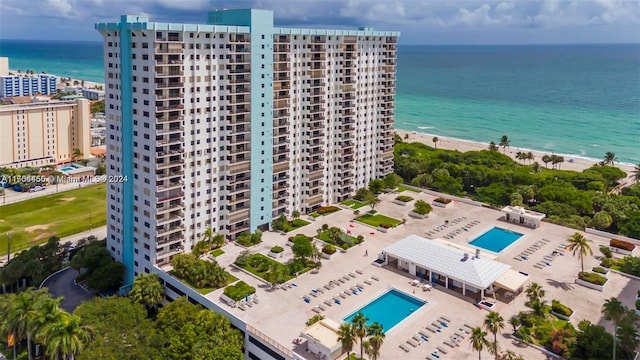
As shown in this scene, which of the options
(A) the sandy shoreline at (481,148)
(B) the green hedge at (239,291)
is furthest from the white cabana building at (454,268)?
(A) the sandy shoreline at (481,148)

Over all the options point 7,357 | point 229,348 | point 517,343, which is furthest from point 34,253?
point 517,343

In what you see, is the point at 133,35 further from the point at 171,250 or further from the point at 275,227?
the point at 275,227

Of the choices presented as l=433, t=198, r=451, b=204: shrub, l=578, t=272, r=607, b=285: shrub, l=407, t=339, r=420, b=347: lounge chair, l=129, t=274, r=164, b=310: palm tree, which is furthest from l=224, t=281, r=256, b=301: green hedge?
l=433, t=198, r=451, b=204: shrub

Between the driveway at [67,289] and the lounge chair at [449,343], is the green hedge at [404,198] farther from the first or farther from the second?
the driveway at [67,289]

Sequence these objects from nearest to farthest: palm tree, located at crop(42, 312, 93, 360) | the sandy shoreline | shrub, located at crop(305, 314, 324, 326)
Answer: palm tree, located at crop(42, 312, 93, 360) < shrub, located at crop(305, 314, 324, 326) < the sandy shoreline

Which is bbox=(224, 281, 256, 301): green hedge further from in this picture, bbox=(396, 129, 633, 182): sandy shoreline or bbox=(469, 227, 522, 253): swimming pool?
bbox=(396, 129, 633, 182): sandy shoreline

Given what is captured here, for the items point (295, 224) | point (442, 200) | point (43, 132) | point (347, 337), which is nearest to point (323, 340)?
point (347, 337)
